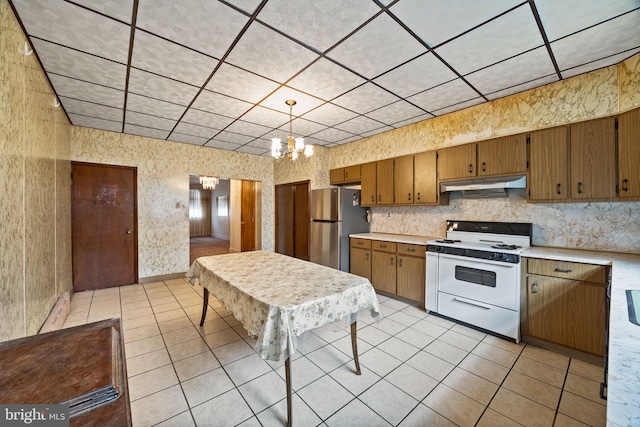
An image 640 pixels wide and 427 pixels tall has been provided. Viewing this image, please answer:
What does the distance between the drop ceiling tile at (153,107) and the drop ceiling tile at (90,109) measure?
0.30 meters

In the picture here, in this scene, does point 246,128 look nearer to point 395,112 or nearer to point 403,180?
point 395,112

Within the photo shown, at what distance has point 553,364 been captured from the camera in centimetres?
219

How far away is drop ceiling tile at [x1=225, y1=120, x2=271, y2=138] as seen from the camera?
3.86 m

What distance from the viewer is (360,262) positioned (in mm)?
4219

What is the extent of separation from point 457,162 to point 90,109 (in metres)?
4.96

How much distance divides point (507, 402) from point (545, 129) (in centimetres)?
266

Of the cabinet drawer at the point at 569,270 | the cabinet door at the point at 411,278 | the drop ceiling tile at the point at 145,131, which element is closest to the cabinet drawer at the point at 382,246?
the cabinet door at the point at 411,278

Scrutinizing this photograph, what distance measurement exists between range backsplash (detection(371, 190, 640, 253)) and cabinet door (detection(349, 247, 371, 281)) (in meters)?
1.03

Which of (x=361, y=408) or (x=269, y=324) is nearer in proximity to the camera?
(x=269, y=324)

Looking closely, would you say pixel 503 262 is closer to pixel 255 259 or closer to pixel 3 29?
pixel 255 259

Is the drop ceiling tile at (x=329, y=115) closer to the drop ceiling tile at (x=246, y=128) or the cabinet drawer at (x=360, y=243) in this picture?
the drop ceiling tile at (x=246, y=128)

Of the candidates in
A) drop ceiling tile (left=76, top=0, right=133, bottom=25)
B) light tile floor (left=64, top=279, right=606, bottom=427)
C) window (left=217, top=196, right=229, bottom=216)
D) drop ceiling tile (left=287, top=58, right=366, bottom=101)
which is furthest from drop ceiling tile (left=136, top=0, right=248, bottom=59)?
window (left=217, top=196, right=229, bottom=216)

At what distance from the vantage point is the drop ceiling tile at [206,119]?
11.3ft

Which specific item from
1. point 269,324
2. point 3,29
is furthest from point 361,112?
point 3,29
